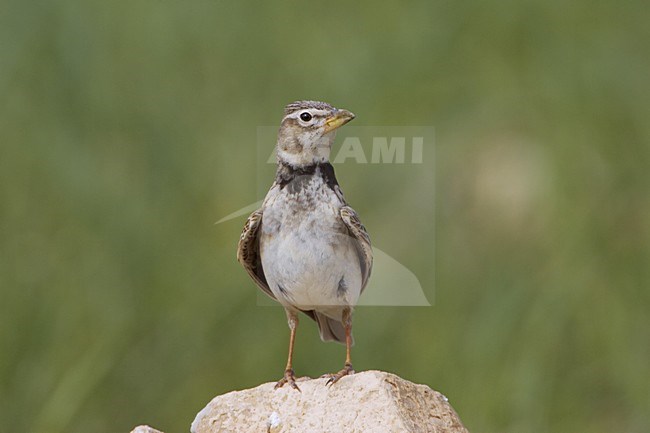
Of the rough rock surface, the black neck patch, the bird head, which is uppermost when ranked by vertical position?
the bird head

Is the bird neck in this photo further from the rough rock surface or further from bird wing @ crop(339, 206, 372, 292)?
the rough rock surface

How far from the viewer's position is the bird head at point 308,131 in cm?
617

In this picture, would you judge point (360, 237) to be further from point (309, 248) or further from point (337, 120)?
point (337, 120)

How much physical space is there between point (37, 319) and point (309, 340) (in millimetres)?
1956

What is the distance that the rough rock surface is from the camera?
5.82 m

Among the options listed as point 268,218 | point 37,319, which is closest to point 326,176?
point 268,218

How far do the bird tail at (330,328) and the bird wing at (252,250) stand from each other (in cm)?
33

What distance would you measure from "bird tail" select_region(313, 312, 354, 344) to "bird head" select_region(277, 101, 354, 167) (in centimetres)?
95

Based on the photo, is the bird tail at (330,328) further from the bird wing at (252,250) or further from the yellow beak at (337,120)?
the yellow beak at (337,120)

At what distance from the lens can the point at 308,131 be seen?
246 inches

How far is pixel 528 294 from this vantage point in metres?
9.88

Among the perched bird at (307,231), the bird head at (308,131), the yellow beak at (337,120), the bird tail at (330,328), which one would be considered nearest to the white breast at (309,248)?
the perched bird at (307,231)

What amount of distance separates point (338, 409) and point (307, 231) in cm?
90

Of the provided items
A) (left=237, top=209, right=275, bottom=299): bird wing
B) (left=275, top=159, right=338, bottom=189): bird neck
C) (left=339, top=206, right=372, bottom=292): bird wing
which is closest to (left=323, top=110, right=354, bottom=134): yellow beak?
(left=275, top=159, right=338, bottom=189): bird neck
